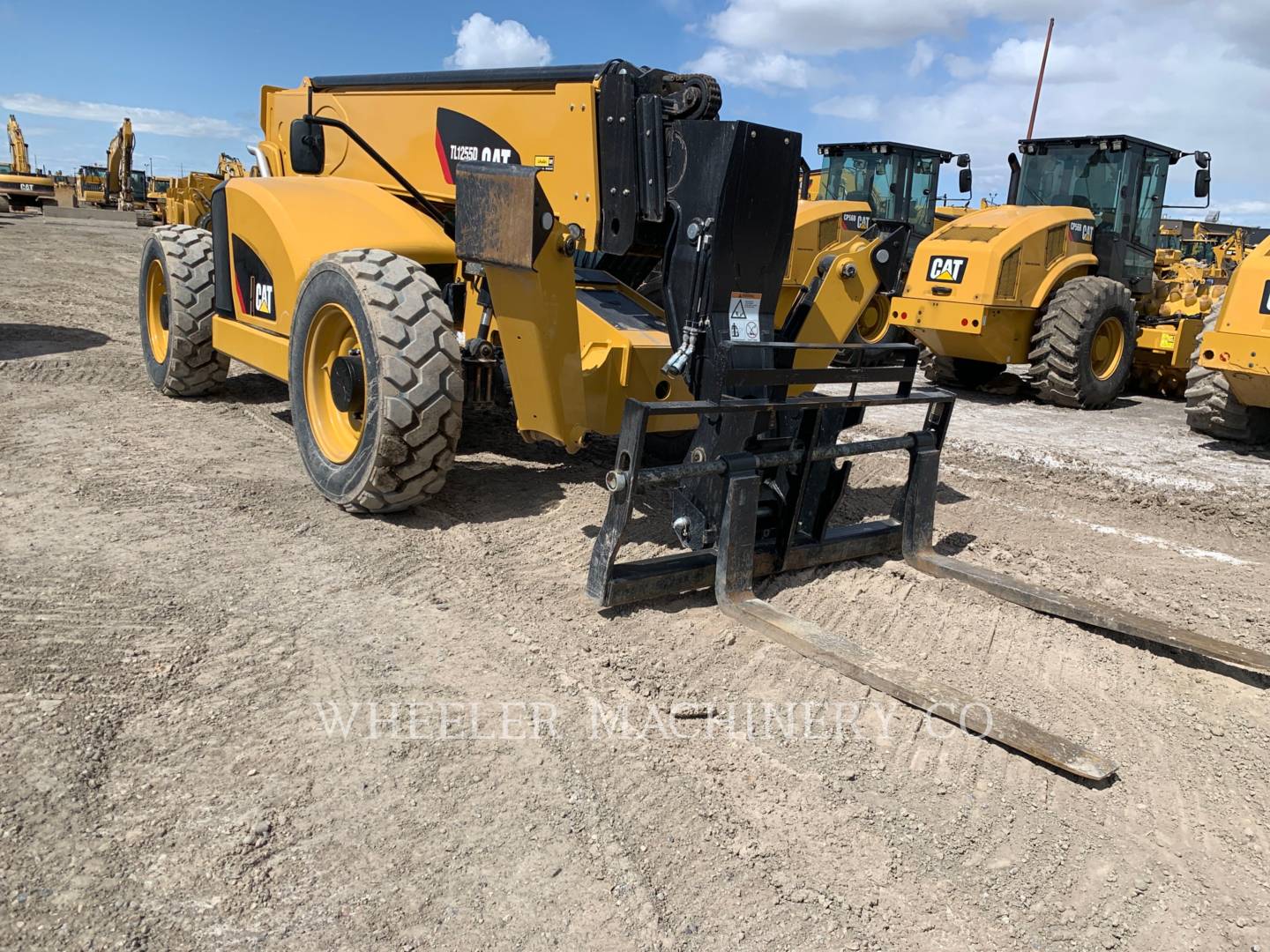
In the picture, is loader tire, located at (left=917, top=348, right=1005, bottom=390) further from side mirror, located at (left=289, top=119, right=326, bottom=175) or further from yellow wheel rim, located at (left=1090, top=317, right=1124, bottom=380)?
side mirror, located at (left=289, top=119, right=326, bottom=175)

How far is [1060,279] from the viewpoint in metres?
9.91

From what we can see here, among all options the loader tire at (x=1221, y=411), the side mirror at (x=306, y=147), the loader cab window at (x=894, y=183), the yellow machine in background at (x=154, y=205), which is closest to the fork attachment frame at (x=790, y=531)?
the side mirror at (x=306, y=147)

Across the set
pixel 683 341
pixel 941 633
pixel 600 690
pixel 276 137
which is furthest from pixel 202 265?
pixel 941 633

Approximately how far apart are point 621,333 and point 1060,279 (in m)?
7.36

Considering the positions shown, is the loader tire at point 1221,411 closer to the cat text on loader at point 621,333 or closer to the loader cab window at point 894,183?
the cat text on loader at point 621,333

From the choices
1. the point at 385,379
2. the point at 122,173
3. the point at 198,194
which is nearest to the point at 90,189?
the point at 122,173

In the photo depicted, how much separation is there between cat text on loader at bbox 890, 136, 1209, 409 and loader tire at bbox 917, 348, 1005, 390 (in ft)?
0.05

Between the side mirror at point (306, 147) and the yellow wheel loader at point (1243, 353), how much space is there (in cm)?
651

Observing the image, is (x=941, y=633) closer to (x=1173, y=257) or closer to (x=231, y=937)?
(x=231, y=937)

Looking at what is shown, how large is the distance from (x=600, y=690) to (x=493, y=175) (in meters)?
2.11

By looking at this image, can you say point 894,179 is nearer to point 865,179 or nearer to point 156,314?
point 865,179

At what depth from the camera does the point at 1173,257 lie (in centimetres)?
1259

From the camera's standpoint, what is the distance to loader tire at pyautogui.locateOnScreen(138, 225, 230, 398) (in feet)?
21.2

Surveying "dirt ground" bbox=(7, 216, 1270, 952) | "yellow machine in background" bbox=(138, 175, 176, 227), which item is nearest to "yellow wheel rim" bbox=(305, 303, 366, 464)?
"dirt ground" bbox=(7, 216, 1270, 952)
